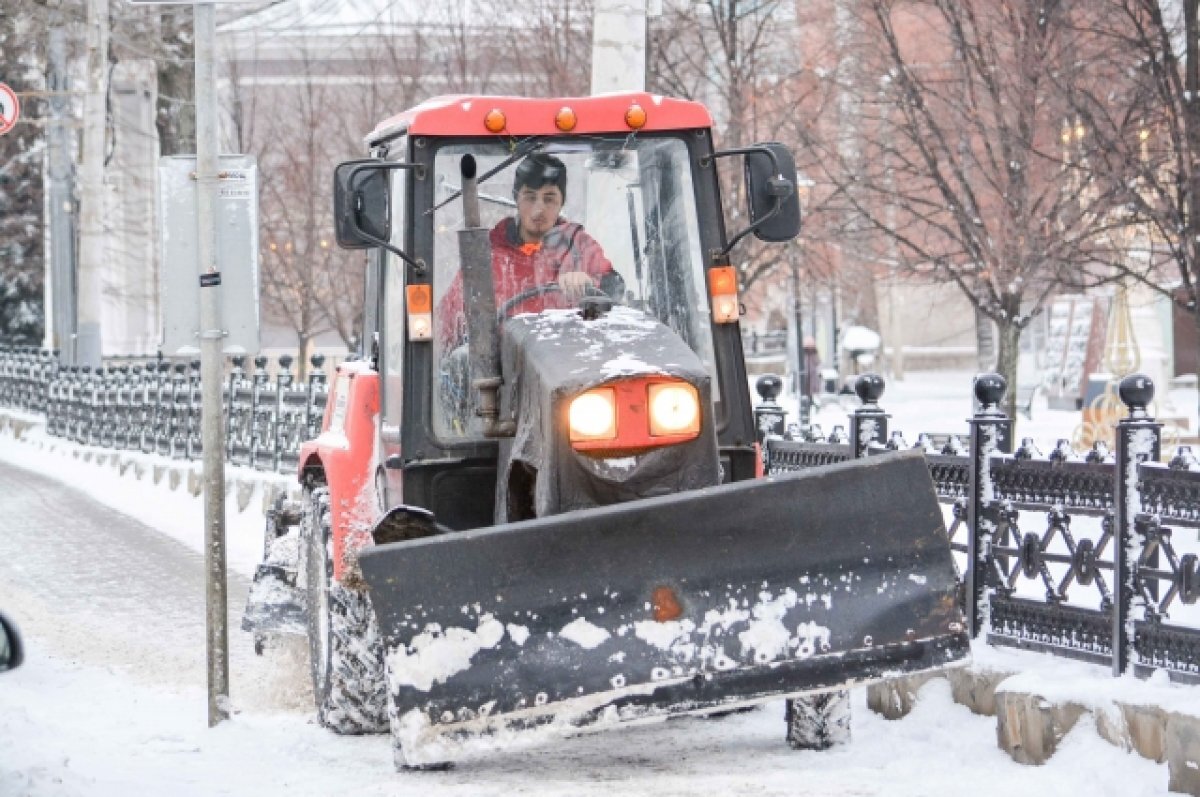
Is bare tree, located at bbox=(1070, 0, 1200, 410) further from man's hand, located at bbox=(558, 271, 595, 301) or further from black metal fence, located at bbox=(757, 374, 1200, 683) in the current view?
man's hand, located at bbox=(558, 271, 595, 301)

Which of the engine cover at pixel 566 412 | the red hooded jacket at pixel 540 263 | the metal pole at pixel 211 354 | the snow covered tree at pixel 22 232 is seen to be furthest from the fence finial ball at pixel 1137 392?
the snow covered tree at pixel 22 232

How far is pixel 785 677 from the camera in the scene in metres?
6.81

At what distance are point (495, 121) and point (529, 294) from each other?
67 cm

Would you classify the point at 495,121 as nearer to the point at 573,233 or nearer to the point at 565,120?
the point at 565,120

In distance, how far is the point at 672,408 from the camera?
6898mm

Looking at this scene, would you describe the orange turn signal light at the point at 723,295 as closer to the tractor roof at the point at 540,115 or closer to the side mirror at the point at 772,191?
the side mirror at the point at 772,191

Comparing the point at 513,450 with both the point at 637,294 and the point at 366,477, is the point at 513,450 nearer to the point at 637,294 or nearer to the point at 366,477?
the point at 637,294

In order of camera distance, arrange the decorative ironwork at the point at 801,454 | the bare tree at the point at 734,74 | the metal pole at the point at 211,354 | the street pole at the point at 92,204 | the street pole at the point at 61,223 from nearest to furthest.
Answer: the metal pole at the point at 211,354 < the decorative ironwork at the point at 801,454 < the bare tree at the point at 734,74 < the street pole at the point at 92,204 < the street pole at the point at 61,223

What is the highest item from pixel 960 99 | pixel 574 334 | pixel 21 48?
pixel 21 48

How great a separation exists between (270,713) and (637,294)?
2.89 m

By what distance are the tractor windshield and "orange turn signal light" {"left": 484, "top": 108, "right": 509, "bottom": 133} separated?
88 millimetres

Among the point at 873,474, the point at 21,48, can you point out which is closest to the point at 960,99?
the point at 873,474

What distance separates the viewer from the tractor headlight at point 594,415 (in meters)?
6.80

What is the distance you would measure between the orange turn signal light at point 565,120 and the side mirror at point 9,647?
377 cm
